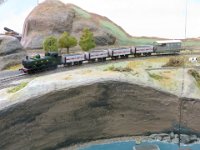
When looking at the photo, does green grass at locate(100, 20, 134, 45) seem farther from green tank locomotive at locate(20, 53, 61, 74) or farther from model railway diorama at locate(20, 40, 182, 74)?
green tank locomotive at locate(20, 53, 61, 74)

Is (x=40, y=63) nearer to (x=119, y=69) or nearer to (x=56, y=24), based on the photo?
(x=119, y=69)

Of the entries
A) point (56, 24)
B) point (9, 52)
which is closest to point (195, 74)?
point (56, 24)

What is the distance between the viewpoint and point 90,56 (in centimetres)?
3556

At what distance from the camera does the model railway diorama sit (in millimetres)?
32438

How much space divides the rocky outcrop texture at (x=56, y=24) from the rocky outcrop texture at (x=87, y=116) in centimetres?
1212

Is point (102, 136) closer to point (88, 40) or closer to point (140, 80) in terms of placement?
point (140, 80)

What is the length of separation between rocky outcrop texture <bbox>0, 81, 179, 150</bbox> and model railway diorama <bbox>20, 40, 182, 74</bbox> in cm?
433

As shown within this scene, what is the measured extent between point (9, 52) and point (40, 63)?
5010mm

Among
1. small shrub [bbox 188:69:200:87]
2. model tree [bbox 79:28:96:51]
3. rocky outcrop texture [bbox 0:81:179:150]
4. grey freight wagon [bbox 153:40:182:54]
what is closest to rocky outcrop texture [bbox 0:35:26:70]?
model tree [bbox 79:28:96:51]

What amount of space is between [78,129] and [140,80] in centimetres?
599

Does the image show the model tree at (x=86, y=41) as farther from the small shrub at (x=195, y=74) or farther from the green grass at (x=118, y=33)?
the small shrub at (x=195, y=74)

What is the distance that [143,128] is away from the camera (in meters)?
33.1

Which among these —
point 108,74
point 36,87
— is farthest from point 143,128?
point 36,87

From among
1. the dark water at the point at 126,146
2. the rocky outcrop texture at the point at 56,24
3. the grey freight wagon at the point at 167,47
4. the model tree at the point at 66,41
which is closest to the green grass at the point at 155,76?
the dark water at the point at 126,146
